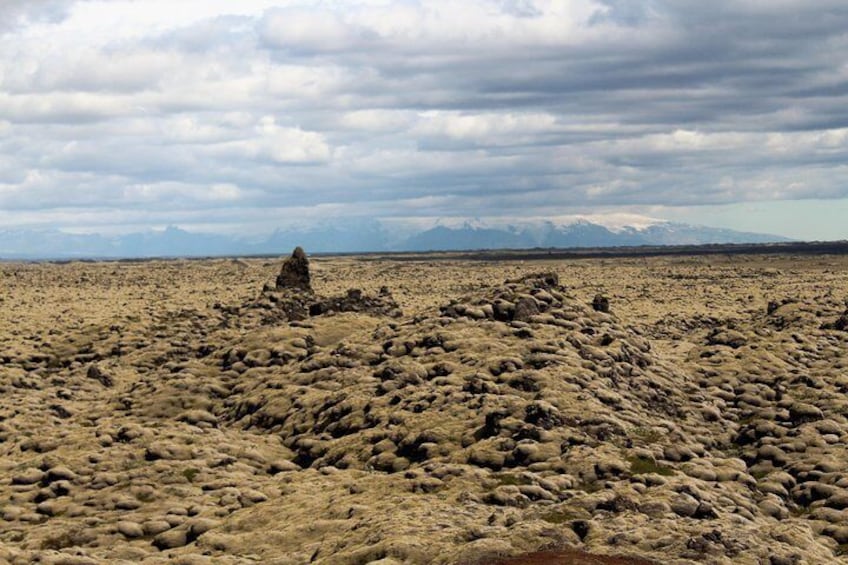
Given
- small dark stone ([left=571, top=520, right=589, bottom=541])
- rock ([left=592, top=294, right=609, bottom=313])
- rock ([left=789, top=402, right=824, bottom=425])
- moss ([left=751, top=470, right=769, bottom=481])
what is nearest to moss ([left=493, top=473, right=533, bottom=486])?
small dark stone ([left=571, top=520, right=589, bottom=541])

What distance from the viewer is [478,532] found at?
23500 millimetres

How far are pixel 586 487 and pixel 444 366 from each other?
12.3 meters

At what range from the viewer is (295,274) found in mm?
66500

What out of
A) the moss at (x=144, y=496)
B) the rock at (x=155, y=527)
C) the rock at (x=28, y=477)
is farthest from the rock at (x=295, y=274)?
the rock at (x=155, y=527)

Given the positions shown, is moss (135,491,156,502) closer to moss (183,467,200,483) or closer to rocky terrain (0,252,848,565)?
rocky terrain (0,252,848,565)

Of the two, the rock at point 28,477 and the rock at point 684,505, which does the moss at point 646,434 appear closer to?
the rock at point 684,505

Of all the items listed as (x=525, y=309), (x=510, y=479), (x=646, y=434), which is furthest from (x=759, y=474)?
(x=525, y=309)

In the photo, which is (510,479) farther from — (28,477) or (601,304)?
(601,304)

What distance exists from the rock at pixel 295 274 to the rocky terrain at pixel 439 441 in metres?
8.12

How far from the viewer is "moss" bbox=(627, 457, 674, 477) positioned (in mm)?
29125

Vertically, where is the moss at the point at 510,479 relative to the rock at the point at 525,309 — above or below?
below

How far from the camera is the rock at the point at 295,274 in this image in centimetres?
6625

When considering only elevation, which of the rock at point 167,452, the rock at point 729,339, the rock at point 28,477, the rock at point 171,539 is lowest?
the rock at point 171,539

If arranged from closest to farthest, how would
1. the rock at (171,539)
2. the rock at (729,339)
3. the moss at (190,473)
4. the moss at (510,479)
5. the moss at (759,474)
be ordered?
the rock at (171,539) → the moss at (510,479) → the moss at (759,474) → the moss at (190,473) → the rock at (729,339)
